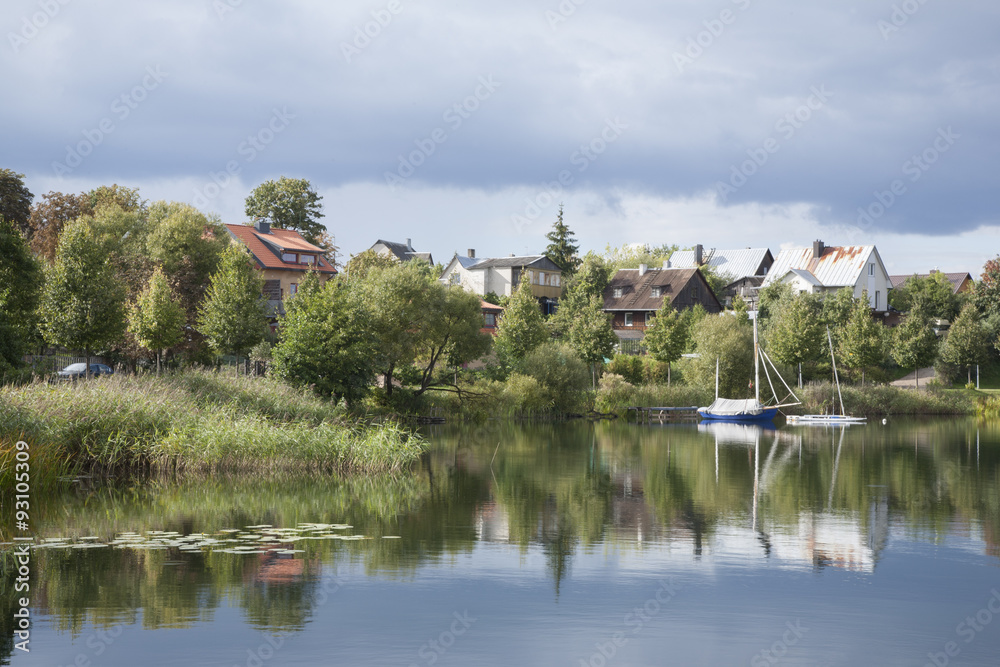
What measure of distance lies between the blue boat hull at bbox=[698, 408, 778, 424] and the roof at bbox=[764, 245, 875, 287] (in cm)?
3656

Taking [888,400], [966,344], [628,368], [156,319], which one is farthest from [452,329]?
[966,344]

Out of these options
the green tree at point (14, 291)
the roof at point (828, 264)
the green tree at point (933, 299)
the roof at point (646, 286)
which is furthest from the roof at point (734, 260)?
the green tree at point (14, 291)

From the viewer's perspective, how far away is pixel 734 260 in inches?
4432

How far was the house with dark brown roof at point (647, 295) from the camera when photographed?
93875mm

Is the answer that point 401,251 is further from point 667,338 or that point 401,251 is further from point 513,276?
point 667,338

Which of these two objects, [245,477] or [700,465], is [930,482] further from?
[245,477]

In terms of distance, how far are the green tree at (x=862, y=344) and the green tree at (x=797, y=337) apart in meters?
1.94

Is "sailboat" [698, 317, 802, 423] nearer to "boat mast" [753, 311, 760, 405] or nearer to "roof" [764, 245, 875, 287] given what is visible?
"boat mast" [753, 311, 760, 405]

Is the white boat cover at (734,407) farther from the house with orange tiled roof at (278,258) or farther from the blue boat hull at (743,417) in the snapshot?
the house with orange tiled roof at (278,258)

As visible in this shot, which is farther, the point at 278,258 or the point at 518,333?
the point at 278,258

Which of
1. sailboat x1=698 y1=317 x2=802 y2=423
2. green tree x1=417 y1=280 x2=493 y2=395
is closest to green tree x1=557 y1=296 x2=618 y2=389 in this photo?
sailboat x1=698 y1=317 x2=802 y2=423

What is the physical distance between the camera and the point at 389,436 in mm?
29453

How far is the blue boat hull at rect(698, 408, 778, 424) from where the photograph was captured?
59.0 m

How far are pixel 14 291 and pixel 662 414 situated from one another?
41165mm
